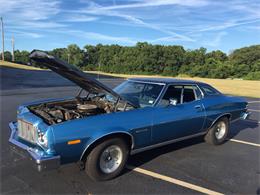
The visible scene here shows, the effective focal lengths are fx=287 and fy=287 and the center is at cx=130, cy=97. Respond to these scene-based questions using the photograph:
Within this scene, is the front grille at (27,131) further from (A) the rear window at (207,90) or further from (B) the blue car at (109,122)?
(A) the rear window at (207,90)

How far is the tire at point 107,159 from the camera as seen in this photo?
416 centimetres

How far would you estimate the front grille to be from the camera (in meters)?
4.15

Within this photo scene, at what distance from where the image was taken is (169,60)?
7494 cm

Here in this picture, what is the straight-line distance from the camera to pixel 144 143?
484 cm

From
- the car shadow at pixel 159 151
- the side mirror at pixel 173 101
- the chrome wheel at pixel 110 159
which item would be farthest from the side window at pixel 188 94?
the chrome wheel at pixel 110 159

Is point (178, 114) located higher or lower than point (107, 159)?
higher

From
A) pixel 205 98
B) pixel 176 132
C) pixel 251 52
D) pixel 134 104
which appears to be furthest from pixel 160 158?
pixel 251 52

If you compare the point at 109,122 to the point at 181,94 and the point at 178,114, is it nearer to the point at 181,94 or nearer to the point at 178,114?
the point at 178,114

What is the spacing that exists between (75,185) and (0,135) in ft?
10.3

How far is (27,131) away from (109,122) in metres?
1.27

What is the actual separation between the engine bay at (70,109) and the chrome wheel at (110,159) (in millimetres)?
703

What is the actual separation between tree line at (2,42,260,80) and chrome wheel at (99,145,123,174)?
4808 cm

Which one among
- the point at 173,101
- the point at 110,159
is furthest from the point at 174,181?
the point at 173,101

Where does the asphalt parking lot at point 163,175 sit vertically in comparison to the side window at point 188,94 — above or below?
below
